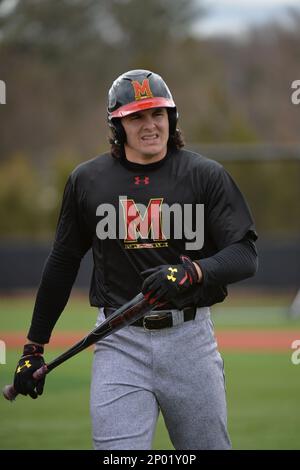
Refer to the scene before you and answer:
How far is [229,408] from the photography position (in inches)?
367

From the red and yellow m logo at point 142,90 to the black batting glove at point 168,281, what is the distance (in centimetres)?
81

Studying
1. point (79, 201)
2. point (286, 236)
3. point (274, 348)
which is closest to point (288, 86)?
point (286, 236)

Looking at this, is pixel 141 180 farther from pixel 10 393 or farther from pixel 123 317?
pixel 10 393

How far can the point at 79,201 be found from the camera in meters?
4.44

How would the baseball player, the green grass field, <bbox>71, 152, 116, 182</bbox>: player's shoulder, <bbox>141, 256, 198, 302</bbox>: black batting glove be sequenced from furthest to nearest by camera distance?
the green grass field, <bbox>71, 152, 116, 182</bbox>: player's shoulder, the baseball player, <bbox>141, 256, 198, 302</bbox>: black batting glove

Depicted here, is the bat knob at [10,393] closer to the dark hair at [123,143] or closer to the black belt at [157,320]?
the black belt at [157,320]

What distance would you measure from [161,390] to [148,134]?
1.16 m

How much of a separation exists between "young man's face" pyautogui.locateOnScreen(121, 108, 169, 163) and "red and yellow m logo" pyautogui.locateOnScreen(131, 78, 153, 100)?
0.22ft

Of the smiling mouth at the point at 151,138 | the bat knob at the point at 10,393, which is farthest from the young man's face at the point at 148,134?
the bat knob at the point at 10,393

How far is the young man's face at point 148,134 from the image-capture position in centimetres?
432

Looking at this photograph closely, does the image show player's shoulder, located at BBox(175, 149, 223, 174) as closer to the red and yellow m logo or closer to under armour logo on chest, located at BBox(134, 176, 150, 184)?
under armour logo on chest, located at BBox(134, 176, 150, 184)

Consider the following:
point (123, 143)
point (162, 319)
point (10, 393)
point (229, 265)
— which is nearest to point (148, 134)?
point (123, 143)

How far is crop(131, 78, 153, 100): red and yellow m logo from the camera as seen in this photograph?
434 centimetres

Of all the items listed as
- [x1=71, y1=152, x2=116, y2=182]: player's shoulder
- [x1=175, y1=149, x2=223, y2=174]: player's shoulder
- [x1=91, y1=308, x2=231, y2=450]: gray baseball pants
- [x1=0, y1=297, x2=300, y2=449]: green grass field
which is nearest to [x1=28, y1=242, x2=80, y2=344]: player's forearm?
[x1=71, y1=152, x2=116, y2=182]: player's shoulder
